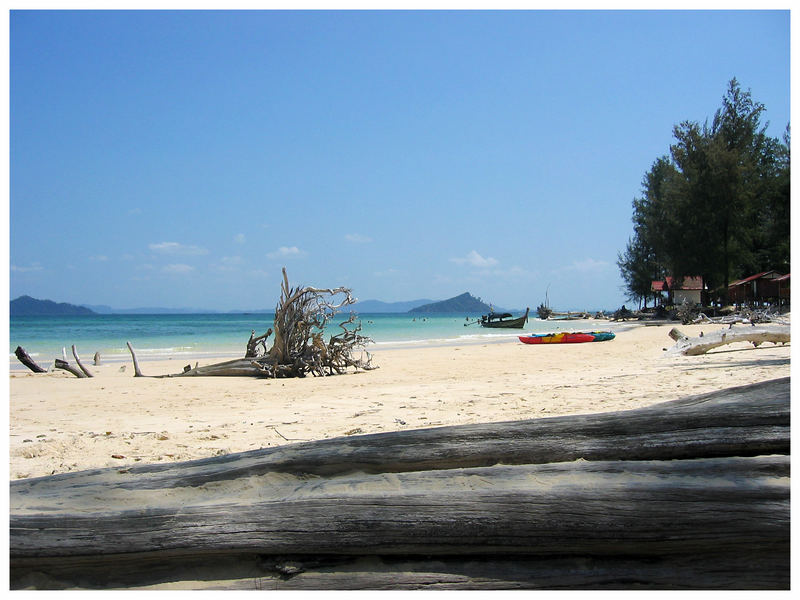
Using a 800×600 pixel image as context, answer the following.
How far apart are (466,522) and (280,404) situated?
6824 millimetres

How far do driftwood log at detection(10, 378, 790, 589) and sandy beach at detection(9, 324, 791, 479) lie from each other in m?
2.78

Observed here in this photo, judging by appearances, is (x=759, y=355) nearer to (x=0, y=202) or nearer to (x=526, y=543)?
(x=526, y=543)

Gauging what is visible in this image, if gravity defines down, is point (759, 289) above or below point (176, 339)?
above

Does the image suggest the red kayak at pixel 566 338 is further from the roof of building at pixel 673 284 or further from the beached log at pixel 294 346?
the roof of building at pixel 673 284

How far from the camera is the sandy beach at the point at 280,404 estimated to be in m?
5.50

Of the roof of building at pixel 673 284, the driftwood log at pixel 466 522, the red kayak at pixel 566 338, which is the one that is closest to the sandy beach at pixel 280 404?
the driftwood log at pixel 466 522

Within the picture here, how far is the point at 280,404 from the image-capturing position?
28.2 feet

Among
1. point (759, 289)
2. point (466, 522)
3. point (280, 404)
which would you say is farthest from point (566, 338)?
point (759, 289)

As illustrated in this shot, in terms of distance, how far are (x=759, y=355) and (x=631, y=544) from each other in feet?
37.2

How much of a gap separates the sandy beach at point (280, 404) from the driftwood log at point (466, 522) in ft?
9.13

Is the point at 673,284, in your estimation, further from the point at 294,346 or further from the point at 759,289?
the point at 294,346

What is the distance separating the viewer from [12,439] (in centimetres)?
610

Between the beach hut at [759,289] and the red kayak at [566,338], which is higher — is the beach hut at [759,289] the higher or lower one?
the higher one

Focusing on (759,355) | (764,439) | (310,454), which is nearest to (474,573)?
(310,454)
